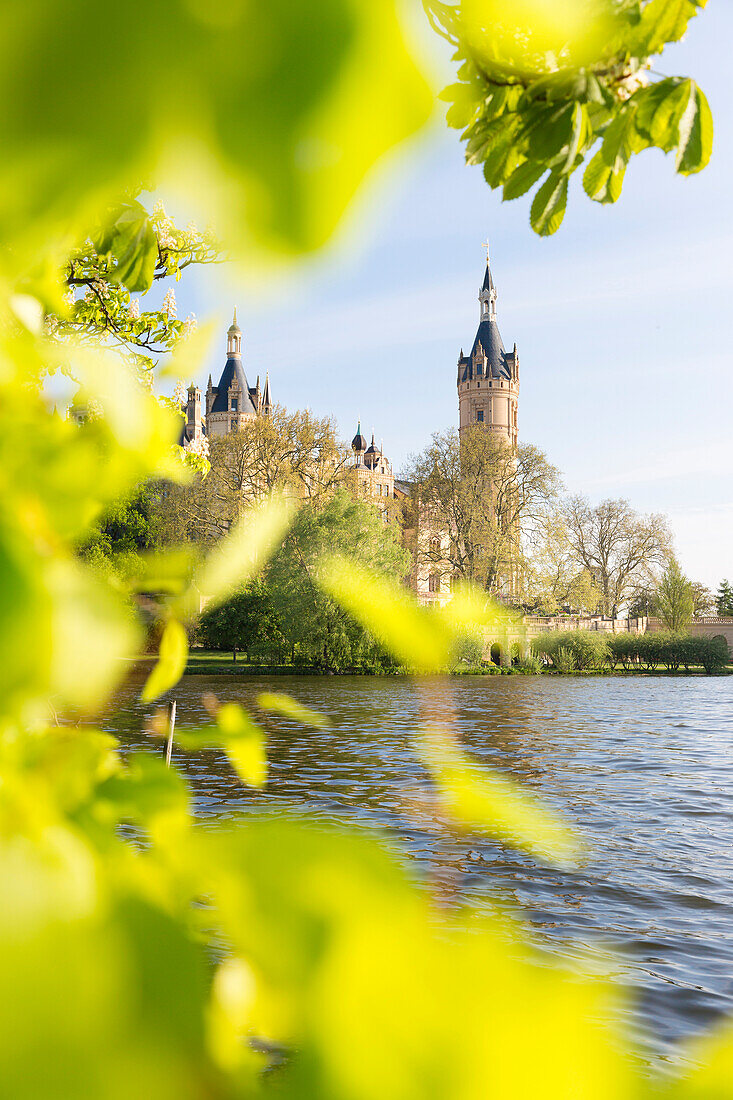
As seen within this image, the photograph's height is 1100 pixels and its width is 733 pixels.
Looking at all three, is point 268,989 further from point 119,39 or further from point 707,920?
point 707,920

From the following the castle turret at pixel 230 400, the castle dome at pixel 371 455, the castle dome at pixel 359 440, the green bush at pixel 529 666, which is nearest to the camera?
the green bush at pixel 529 666

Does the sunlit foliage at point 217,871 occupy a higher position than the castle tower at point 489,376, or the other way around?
the castle tower at point 489,376

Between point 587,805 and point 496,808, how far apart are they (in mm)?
14915

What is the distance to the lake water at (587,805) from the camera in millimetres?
7828

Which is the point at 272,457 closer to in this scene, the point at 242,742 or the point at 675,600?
the point at 675,600

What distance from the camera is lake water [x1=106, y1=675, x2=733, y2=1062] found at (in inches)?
308

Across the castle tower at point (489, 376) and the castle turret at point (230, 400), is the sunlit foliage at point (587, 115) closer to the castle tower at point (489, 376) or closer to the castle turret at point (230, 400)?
the castle turret at point (230, 400)

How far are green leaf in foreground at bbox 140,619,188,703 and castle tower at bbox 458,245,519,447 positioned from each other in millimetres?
80610

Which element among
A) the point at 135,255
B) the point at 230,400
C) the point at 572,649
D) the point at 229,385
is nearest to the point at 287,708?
the point at 135,255

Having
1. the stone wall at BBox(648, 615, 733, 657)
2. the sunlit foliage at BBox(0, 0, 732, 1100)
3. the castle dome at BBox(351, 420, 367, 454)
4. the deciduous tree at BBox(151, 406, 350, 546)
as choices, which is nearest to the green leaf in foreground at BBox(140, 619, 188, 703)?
the sunlit foliage at BBox(0, 0, 732, 1100)

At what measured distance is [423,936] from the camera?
0.77 feet

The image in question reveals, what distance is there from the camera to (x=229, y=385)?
193 ft

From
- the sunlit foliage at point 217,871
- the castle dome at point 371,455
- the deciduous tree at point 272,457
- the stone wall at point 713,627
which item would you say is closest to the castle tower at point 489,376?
the castle dome at point 371,455

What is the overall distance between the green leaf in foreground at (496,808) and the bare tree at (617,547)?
2733 inches
